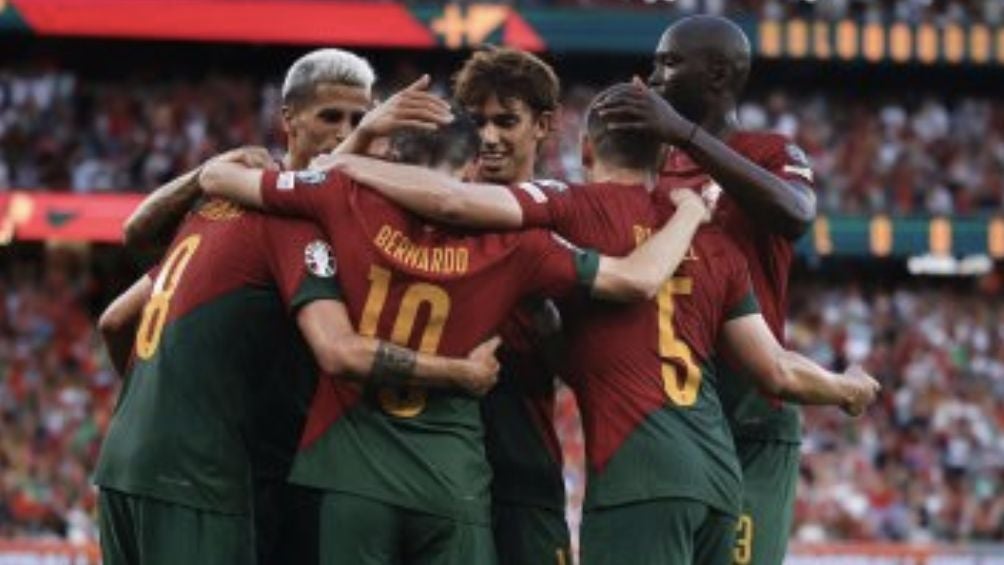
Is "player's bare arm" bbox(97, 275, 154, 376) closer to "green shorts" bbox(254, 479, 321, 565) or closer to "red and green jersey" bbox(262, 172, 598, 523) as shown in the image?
"green shorts" bbox(254, 479, 321, 565)

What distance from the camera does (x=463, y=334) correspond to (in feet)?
18.9

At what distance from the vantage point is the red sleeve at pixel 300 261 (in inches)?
227

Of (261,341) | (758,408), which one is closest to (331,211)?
(261,341)

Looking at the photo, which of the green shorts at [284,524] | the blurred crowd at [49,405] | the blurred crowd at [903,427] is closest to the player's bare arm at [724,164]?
the green shorts at [284,524]

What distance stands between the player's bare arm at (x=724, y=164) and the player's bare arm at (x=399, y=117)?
0.52 m

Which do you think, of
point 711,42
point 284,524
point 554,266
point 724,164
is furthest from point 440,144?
point 284,524

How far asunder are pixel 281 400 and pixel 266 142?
19.8m

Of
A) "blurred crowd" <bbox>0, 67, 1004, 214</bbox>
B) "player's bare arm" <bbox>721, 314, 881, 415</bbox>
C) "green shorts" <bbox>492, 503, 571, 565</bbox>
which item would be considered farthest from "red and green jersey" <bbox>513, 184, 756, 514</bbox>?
"blurred crowd" <bbox>0, 67, 1004, 214</bbox>

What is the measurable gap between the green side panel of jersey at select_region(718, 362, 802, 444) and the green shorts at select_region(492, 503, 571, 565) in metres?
0.77

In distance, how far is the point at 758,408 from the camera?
6.85 metres

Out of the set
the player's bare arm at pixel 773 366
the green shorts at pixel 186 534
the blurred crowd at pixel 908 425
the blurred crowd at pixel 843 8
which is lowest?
the blurred crowd at pixel 908 425

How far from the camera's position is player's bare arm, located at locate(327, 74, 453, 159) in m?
5.73

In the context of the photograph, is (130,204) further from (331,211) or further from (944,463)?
(331,211)

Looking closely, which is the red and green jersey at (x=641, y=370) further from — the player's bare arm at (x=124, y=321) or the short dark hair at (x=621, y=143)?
the player's bare arm at (x=124, y=321)
